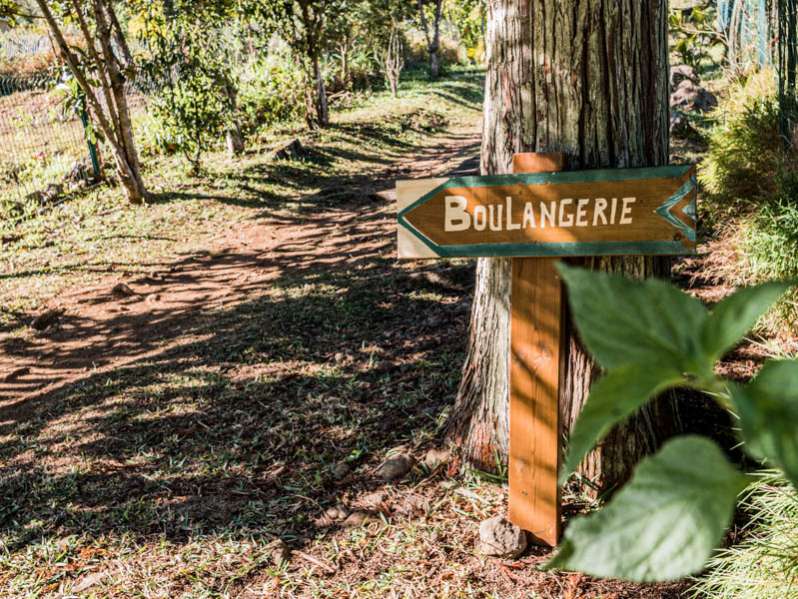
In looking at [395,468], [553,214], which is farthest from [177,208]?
[553,214]

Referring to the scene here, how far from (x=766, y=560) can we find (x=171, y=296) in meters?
5.44

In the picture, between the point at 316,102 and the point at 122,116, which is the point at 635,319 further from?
the point at 316,102

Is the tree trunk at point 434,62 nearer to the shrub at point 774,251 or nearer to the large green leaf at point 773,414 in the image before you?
the shrub at point 774,251

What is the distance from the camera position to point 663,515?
0.28m

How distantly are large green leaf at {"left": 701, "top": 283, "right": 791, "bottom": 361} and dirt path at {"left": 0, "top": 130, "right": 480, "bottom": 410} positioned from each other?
15.5ft

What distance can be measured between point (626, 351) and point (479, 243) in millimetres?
1779

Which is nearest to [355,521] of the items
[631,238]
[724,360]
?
[631,238]

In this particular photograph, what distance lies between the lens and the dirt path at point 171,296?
492 centimetres

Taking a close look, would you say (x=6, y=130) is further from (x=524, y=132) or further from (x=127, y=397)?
(x=524, y=132)

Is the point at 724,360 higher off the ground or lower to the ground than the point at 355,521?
higher

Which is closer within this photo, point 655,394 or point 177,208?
point 655,394

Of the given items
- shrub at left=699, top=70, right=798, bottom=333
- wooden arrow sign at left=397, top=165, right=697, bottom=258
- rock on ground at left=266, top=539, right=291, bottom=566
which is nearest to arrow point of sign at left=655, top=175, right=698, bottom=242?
wooden arrow sign at left=397, top=165, right=697, bottom=258

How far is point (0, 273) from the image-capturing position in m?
6.98

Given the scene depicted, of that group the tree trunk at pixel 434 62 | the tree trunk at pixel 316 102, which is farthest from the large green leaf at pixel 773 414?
the tree trunk at pixel 434 62
